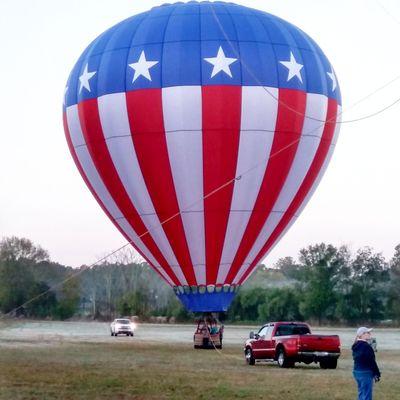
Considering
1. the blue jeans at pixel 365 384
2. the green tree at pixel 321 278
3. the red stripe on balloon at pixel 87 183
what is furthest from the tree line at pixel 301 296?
the blue jeans at pixel 365 384

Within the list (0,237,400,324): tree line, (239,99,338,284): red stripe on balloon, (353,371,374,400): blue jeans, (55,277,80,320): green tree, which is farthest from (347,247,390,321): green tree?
(353,371,374,400): blue jeans

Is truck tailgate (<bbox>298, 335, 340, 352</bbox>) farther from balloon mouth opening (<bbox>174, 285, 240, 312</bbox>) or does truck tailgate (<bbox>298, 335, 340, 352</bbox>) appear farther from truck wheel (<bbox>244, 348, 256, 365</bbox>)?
balloon mouth opening (<bbox>174, 285, 240, 312</bbox>)

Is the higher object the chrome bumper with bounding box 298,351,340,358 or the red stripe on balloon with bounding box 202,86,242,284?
the red stripe on balloon with bounding box 202,86,242,284

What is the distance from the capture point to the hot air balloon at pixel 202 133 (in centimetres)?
3456

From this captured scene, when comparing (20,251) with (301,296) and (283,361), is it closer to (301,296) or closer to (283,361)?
(301,296)

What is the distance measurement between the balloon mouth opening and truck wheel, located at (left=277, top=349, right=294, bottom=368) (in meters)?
5.75

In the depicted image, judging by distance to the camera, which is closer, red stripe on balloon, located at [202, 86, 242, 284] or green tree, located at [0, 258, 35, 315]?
red stripe on balloon, located at [202, 86, 242, 284]

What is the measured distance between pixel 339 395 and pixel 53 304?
109 m

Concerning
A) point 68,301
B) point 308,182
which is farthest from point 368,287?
point 308,182

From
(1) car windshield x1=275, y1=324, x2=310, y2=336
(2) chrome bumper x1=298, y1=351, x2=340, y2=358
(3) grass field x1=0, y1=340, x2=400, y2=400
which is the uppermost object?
(1) car windshield x1=275, y1=324, x2=310, y2=336

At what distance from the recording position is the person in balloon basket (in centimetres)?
1666

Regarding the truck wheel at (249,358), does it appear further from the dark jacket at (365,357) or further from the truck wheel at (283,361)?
the dark jacket at (365,357)

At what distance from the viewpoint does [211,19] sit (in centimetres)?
3603

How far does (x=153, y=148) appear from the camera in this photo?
34781 mm
